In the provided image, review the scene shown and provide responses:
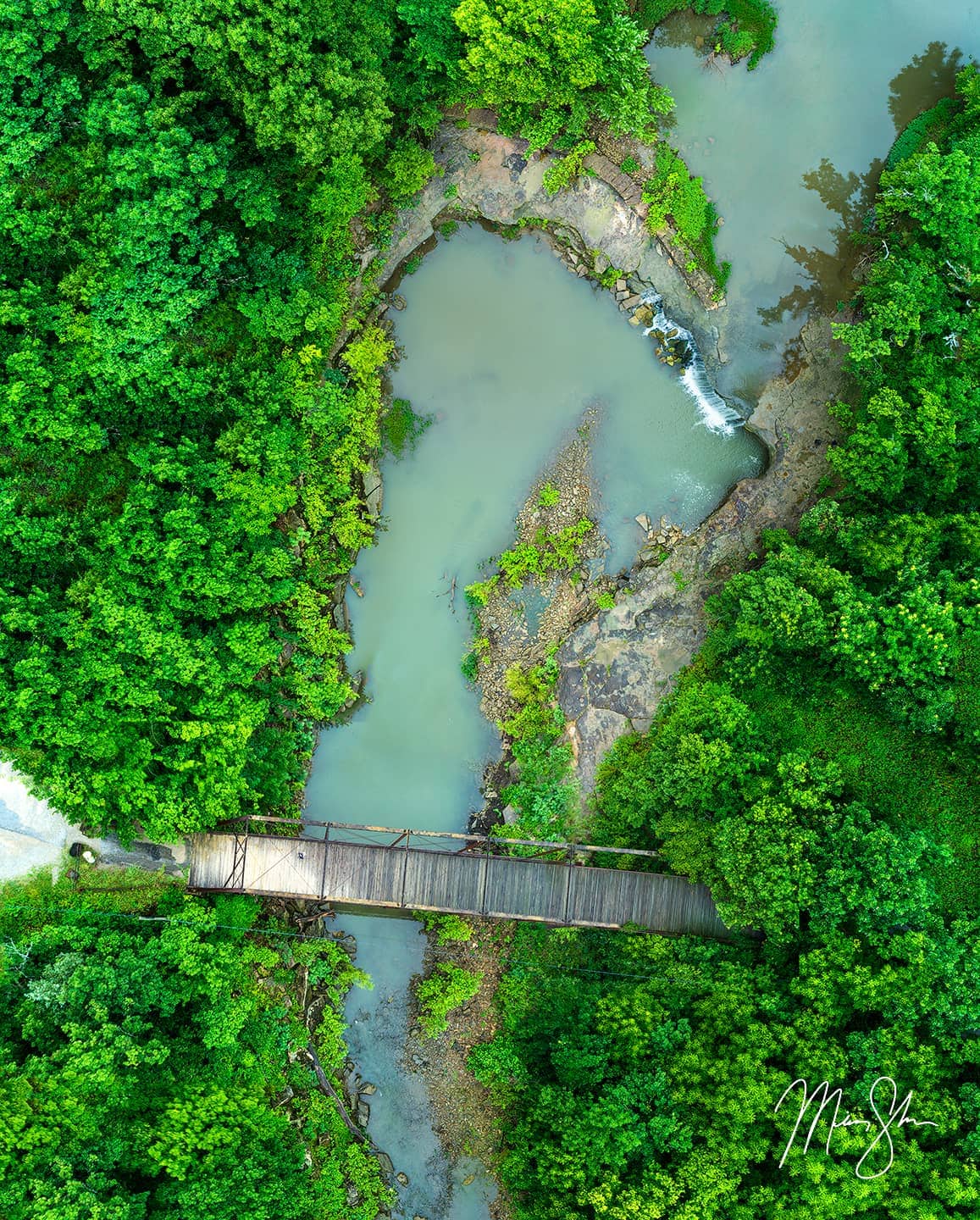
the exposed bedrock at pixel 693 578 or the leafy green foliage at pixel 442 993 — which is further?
the exposed bedrock at pixel 693 578

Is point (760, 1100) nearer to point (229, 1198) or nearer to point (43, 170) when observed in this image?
point (229, 1198)

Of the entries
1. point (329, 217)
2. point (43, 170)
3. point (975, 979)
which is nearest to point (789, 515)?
point (975, 979)

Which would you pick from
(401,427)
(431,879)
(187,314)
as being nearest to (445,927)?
(431,879)

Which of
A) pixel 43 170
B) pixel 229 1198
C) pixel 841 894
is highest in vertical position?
pixel 43 170

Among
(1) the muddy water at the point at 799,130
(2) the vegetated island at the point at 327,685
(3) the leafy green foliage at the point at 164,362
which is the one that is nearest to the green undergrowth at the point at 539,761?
(2) the vegetated island at the point at 327,685

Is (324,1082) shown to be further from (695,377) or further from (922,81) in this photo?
(922,81)

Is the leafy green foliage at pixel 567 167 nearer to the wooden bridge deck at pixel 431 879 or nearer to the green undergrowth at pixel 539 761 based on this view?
the green undergrowth at pixel 539 761

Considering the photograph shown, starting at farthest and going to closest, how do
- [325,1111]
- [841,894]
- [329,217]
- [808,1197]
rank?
[325,1111]
[329,217]
[841,894]
[808,1197]
